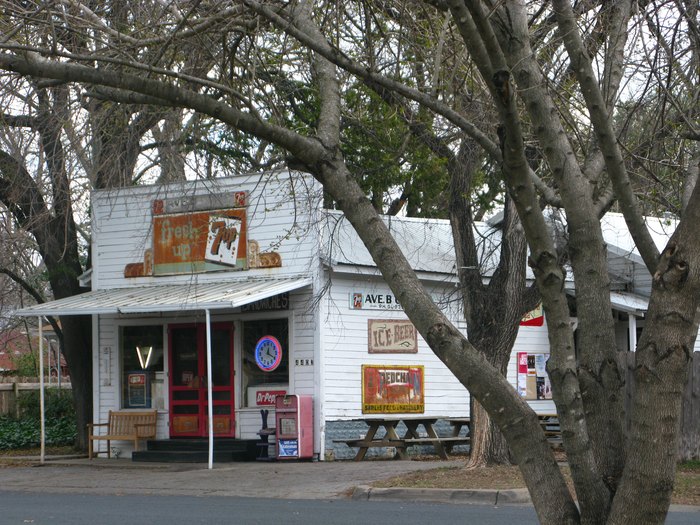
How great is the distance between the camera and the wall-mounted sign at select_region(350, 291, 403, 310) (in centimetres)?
1988

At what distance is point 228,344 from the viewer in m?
20.7

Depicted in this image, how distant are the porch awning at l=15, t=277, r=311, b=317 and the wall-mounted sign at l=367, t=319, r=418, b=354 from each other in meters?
1.89

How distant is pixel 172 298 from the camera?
738 inches

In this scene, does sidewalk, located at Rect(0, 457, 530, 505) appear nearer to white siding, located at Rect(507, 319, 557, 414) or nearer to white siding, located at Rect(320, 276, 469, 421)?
white siding, located at Rect(320, 276, 469, 421)

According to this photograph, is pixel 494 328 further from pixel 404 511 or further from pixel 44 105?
pixel 44 105

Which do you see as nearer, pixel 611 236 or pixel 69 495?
pixel 69 495

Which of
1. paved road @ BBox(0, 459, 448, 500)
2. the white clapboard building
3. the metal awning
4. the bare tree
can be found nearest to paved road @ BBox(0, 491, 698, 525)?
paved road @ BBox(0, 459, 448, 500)

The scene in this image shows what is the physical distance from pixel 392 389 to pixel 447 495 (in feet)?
23.0

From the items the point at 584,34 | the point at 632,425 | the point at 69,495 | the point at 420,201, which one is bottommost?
the point at 69,495

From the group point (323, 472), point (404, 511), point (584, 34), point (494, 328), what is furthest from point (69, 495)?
point (584, 34)

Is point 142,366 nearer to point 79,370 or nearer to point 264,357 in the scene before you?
point 79,370

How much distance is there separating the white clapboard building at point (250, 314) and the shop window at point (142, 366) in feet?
0.08

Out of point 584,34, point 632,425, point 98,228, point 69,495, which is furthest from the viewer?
point 98,228

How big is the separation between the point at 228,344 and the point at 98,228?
11.9ft
